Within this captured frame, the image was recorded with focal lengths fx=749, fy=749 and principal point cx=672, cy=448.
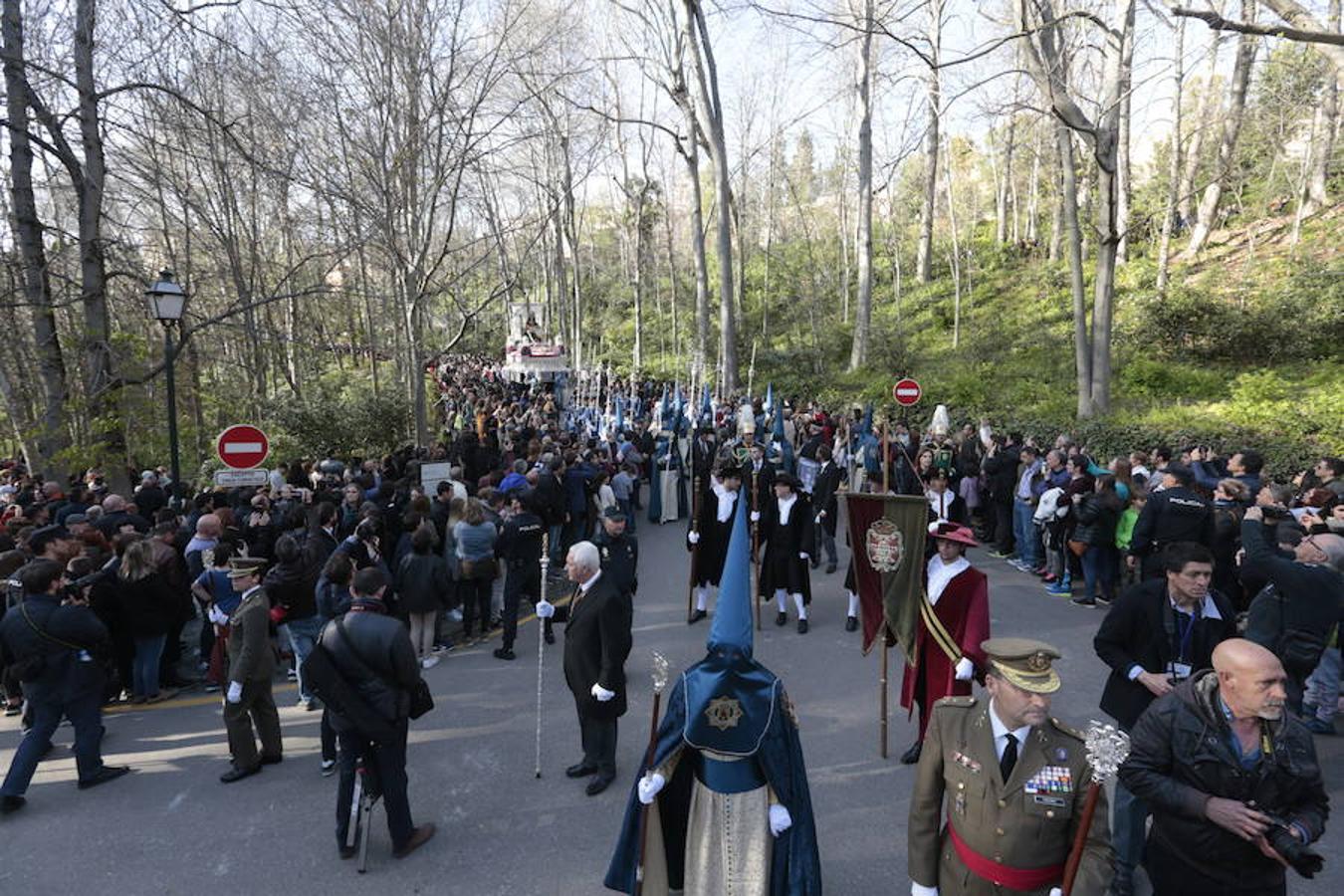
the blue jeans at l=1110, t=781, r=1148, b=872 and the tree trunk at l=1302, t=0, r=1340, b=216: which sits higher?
the tree trunk at l=1302, t=0, r=1340, b=216

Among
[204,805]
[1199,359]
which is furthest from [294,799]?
[1199,359]

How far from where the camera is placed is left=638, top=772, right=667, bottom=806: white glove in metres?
3.35

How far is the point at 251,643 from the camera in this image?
17.1 feet

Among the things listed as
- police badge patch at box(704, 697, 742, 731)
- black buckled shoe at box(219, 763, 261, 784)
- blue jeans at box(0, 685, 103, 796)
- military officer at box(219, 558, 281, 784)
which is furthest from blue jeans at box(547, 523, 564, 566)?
police badge patch at box(704, 697, 742, 731)

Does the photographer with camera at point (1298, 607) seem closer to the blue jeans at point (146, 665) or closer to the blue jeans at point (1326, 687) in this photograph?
the blue jeans at point (1326, 687)

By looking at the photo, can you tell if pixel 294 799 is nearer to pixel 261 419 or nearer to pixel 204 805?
pixel 204 805

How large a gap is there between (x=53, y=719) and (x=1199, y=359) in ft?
76.5

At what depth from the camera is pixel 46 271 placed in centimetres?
1045

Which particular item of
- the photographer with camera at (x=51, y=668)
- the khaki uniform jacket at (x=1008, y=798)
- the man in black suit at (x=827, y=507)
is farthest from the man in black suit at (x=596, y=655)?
the man in black suit at (x=827, y=507)

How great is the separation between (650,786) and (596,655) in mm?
1790

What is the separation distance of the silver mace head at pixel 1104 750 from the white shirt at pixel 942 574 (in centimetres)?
265

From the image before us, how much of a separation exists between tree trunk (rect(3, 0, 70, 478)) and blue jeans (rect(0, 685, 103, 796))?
6934 millimetres

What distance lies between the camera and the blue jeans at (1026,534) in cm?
1041

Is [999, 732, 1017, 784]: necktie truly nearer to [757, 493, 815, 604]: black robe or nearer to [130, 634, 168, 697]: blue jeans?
[757, 493, 815, 604]: black robe
